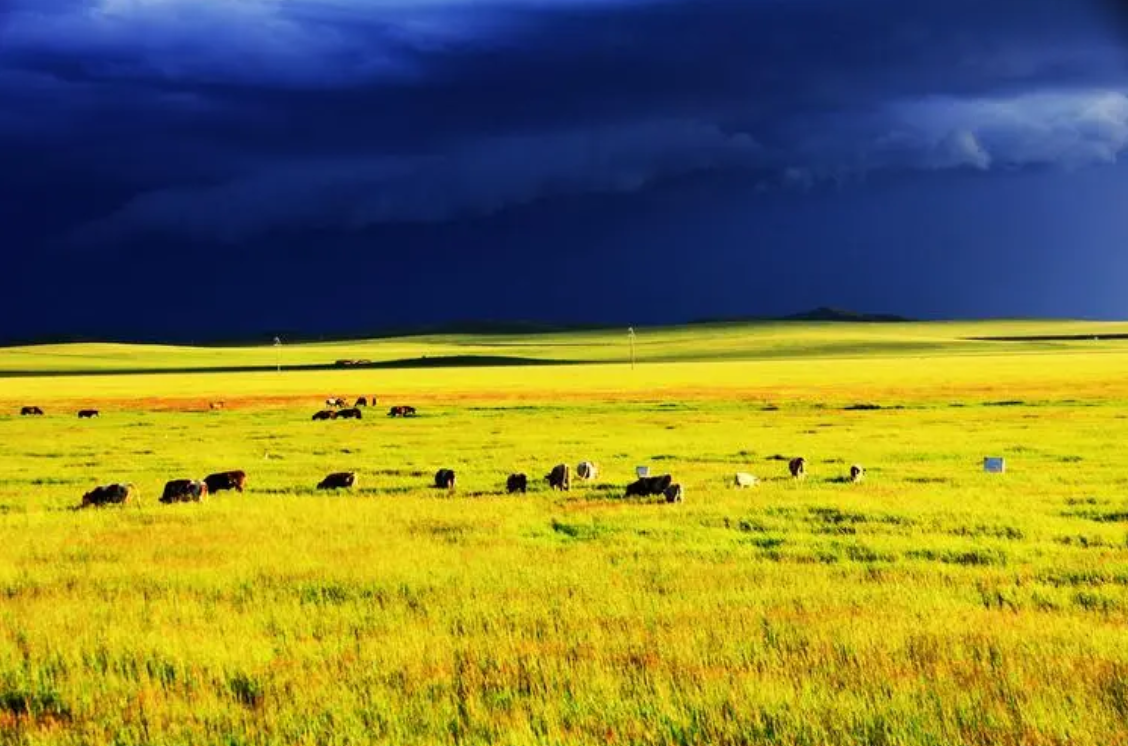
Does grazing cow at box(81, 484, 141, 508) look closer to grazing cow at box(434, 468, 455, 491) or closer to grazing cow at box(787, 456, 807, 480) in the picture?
grazing cow at box(434, 468, 455, 491)

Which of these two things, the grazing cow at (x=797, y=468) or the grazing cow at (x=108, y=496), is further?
the grazing cow at (x=797, y=468)

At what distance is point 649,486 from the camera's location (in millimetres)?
23016

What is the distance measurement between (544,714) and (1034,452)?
26513 mm

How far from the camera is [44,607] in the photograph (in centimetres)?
1326

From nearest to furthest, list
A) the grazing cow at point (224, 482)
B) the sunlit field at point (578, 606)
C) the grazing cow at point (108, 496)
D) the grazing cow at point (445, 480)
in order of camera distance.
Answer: the sunlit field at point (578, 606) → the grazing cow at point (108, 496) → the grazing cow at point (445, 480) → the grazing cow at point (224, 482)

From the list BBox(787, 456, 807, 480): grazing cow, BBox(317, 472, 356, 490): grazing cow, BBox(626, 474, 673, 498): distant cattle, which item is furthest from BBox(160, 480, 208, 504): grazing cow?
BBox(787, 456, 807, 480): grazing cow

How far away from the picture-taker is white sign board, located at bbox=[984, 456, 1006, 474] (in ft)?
87.1

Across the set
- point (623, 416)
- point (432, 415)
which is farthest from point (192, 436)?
point (623, 416)

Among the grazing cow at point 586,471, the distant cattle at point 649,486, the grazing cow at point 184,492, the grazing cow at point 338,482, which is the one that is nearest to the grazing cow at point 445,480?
the grazing cow at point 338,482

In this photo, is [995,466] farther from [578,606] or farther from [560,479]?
[578,606]

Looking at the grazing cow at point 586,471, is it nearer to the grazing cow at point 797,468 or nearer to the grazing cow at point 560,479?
the grazing cow at point 560,479

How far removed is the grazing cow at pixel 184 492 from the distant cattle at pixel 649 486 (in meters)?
9.00

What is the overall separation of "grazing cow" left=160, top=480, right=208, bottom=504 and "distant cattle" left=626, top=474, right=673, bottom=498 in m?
9.00

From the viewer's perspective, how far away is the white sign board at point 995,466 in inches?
1045
